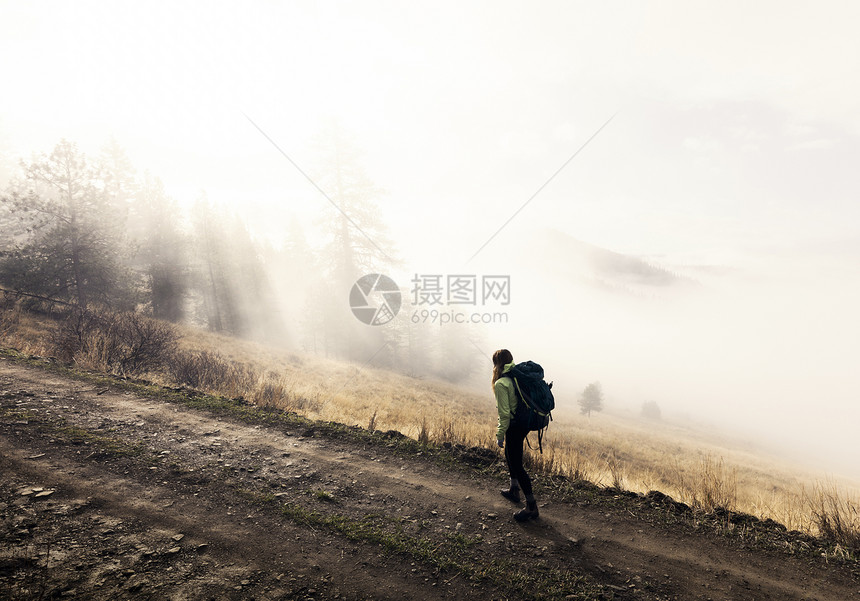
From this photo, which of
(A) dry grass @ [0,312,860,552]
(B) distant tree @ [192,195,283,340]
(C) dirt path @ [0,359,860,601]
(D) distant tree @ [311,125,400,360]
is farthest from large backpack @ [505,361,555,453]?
(B) distant tree @ [192,195,283,340]

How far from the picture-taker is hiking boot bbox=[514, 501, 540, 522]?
16.1 ft

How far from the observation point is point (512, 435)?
5.20m

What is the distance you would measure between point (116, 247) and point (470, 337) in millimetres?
42145

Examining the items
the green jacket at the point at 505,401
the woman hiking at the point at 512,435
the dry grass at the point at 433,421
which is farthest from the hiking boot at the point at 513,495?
the dry grass at the point at 433,421

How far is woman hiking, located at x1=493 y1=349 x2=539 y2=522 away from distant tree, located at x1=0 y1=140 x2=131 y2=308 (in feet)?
75.8

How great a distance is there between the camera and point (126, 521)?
4086 millimetres

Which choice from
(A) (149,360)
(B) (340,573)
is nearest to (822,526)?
(B) (340,573)

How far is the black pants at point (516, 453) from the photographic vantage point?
5.13 meters

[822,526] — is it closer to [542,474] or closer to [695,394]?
[542,474]

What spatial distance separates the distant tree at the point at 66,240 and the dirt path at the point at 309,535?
16.6 meters

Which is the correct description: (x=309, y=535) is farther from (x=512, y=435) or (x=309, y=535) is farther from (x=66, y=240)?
(x=66, y=240)

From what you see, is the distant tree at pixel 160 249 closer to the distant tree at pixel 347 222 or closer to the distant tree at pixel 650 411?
the distant tree at pixel 347 222

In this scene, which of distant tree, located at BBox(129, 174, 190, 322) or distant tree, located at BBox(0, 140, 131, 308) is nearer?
distant tree, located at BBox(0, 140, 131, 308)

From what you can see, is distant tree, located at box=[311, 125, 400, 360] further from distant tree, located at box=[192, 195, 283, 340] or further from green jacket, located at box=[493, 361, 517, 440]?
green jacket, located at box=[493, 361, 517, 440]
